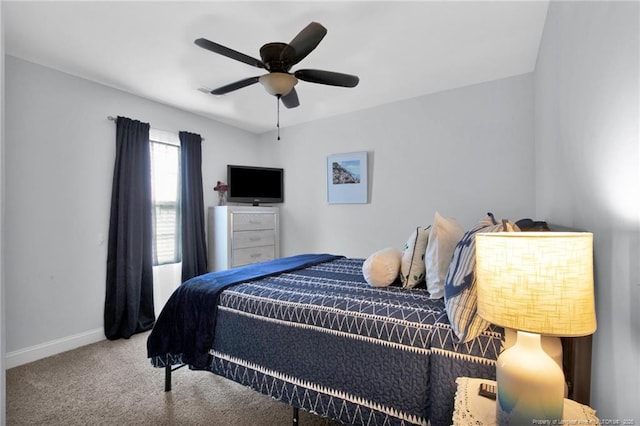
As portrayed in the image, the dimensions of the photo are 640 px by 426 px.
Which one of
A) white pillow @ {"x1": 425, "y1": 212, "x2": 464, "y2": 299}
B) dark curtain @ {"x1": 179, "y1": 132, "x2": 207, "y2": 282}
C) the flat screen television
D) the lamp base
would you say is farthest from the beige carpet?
the flat screen television

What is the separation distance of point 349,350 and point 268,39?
7.24ft

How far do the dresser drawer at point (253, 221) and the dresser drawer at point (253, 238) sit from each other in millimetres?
58

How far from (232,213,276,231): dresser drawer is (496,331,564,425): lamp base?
11.6 feet

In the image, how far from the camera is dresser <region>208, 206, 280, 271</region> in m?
3.99

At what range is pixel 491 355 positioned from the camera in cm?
125

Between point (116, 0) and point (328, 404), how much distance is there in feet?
8.58

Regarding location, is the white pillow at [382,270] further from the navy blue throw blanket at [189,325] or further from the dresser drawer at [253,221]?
the dresser drawer at [253,221]

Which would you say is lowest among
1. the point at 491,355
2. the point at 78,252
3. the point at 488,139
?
the point at 491,355

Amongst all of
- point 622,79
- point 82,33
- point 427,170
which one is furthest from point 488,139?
point 82,33

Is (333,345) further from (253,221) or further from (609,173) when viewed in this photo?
(253,221)

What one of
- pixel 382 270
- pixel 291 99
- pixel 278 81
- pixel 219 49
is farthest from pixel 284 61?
pixel 382 270

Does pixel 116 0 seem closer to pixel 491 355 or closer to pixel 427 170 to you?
pixel 491 355

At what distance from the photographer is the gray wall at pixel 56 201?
101 inches

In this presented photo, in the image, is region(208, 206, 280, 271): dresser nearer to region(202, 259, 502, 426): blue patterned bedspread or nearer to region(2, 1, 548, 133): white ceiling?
region(2, 1, 548, 133): white ceiling
